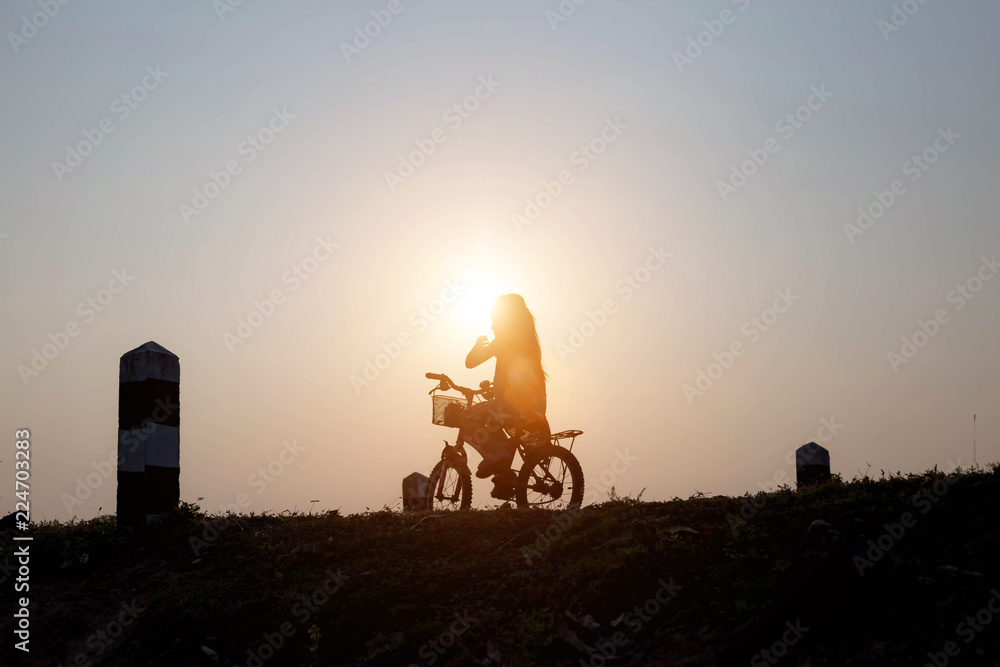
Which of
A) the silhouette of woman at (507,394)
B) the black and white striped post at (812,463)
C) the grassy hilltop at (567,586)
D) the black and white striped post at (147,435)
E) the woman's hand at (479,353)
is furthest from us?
the black and white striped post at (812,463)

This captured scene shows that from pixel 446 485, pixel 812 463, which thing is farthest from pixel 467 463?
pixel 812 463

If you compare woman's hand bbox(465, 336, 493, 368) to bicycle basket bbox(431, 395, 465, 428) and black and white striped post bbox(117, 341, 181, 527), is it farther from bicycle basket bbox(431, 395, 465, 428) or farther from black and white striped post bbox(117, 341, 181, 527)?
black and white striped post bbox(117, 341, 181, 527)

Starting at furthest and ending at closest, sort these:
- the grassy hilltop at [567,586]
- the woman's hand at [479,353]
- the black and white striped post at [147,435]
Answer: the woman's hand at [479,353] → the black and white striped post at [147,435] → the grassy hilltop at [567,586]

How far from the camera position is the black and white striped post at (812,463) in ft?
41.1

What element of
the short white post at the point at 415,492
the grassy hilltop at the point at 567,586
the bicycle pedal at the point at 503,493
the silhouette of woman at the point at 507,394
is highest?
the silhouette of woman at the point at 507,394

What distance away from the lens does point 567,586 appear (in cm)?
636

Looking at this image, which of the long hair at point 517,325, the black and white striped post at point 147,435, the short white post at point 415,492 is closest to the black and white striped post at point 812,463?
the long hair at point 517,325

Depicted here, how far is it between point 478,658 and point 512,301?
17.6ft

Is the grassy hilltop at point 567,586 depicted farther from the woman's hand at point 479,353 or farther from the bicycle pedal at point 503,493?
the woman's hand at point 479,353

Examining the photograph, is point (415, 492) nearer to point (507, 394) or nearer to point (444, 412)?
point (444, 412)

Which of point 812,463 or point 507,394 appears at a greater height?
point 507,394

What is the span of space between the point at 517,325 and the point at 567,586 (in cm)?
436

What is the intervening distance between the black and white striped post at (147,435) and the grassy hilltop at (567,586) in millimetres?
557

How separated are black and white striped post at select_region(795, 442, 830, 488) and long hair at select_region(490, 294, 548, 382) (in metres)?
5.03
